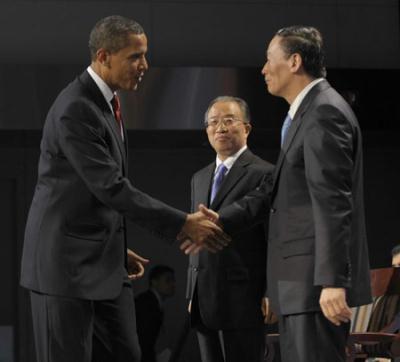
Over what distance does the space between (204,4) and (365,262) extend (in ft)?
15.8

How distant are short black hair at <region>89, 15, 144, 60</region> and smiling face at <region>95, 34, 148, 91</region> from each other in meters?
0.01

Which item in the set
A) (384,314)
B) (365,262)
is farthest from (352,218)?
(384,314)

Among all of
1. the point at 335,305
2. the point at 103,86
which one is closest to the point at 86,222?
the point at 103,86

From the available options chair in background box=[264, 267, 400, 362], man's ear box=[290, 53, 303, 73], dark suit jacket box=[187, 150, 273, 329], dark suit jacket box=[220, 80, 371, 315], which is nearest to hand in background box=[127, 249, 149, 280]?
dark suit jacket box=[187, 150, 273, 329]

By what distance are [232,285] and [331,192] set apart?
4.04 ft

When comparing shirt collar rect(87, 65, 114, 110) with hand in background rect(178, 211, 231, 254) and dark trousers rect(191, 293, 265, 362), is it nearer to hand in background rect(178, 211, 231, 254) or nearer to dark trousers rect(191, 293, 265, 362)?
hand in background rect(178, 211, 231, 254)

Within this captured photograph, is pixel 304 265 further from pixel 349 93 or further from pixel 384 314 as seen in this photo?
pixel 349 93

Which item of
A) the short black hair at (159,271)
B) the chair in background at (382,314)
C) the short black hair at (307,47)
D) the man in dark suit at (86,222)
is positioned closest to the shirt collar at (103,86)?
the man in dark suit at (86,222)

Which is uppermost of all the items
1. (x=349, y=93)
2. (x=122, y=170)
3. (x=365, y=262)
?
(x=349, y=93)

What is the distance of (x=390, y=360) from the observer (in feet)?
17.9

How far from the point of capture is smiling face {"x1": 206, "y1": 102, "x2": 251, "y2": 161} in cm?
454

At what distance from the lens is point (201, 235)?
3889 mm

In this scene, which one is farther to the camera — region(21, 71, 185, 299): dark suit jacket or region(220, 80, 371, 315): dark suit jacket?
region(21, 71, 185, 299): dark suit jacket

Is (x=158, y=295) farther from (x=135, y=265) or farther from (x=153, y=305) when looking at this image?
(x=135, y=265)
